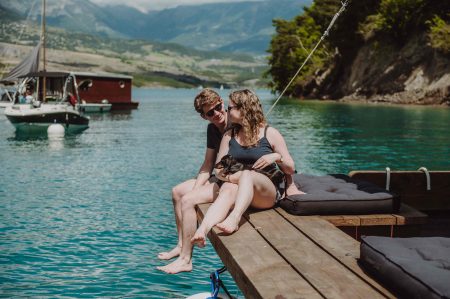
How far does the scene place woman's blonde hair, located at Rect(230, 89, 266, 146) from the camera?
6.91 metres

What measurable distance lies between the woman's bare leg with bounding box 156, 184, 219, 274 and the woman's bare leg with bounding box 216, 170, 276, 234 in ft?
2.33

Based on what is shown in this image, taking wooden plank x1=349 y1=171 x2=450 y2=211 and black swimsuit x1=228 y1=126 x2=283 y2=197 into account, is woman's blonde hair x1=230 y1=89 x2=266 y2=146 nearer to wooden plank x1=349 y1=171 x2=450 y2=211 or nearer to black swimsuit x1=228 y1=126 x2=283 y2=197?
black swimsuit x1=228 y1=126 x2=283 y2=197

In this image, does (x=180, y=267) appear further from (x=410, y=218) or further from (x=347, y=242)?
(x=410, y=218)

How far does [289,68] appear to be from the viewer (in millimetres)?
98875

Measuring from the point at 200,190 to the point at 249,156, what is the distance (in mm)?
887

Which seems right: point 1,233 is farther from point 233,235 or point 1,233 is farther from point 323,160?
point 323,160

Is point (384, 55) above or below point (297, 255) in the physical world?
above

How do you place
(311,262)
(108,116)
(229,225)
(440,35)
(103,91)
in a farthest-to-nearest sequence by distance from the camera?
(103,91) → (440,35) → (108,116) → (229,225) → (311,262)

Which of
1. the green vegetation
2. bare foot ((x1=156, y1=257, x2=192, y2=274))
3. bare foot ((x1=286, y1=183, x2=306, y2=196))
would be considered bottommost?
bare foot ((x1=156, y1=257, x2=192, y2=274))

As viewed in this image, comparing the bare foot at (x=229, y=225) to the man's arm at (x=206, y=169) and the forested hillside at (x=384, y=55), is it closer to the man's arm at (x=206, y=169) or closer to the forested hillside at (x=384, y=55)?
the man's arm at (x=206, y=169)

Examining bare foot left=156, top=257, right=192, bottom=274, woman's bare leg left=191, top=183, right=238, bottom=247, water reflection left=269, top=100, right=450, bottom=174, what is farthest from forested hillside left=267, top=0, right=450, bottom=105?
bare foot left=156, top=257, right=192, bottom=274

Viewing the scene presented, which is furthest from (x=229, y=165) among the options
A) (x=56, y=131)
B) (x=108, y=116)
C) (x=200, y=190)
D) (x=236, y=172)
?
(x=108, y=116)

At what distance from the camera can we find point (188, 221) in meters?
7.20

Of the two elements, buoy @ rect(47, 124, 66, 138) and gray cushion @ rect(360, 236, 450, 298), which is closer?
gray cushion @ rect(360, 236, 450, 298)
